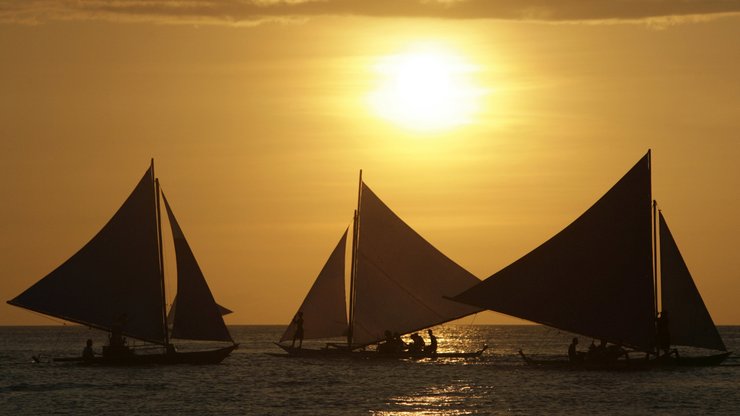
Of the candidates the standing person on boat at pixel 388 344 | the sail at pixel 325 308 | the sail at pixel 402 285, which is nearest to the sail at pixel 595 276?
the sail at pixel 402 285

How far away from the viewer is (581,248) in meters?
61.1

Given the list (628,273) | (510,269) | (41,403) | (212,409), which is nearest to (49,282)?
(41,403)

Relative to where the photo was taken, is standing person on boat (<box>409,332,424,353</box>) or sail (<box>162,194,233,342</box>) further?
standing person on boat (<box>409,332,424,353</box>)

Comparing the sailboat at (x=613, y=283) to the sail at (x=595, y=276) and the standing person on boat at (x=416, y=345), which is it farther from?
the standing person on boat at (x=416, y=345)

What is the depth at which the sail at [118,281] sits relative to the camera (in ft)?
206

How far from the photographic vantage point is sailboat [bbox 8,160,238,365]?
6281 centimetres

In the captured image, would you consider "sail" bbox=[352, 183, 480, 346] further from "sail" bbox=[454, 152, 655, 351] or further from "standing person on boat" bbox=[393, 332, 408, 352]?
"sail" bbox=[454, 152, 655, 351]

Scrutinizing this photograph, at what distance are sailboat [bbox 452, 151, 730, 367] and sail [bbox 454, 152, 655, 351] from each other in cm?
4

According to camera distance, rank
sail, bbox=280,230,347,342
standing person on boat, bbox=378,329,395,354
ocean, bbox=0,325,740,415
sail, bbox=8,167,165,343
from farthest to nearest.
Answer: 1. sail, bbox=280,230,347,342
2. standing person on boat, bbox=378,329,395,354
3. sail, bbox=8,167,165,343
4. ocean, bbox=0,325,740,415

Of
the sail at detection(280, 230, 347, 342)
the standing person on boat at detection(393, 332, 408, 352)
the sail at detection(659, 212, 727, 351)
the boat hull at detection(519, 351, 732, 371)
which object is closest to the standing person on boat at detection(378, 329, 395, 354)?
the standing person on boat at detection(393, 332, 408, 352)

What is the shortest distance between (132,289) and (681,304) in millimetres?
25529

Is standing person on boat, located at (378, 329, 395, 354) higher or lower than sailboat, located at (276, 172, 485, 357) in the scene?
lower

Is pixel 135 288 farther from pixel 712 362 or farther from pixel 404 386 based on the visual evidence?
pixel 712 362

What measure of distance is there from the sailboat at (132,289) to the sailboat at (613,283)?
41.6 feet
